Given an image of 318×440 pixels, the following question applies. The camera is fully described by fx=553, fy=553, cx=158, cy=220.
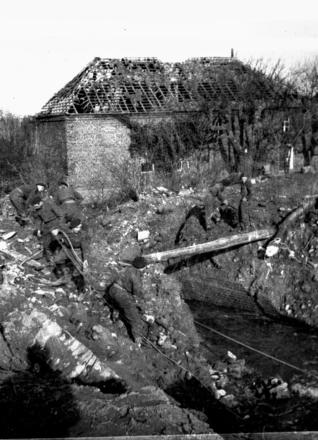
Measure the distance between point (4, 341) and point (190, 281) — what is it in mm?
5863

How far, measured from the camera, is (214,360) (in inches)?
369

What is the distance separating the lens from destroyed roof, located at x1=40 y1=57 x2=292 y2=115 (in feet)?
75.0

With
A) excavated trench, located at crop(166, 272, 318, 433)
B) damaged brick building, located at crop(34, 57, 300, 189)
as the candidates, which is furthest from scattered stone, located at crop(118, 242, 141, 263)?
Answer: damaged brick building, located at crop(34, 57, 300, 189)

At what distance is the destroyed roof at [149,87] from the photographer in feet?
75.0

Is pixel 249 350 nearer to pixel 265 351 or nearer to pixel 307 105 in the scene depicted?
pixel 265 351

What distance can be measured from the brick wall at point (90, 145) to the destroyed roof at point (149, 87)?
487 millimetres

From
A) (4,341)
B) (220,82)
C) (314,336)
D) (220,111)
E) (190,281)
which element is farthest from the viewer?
(220,82)

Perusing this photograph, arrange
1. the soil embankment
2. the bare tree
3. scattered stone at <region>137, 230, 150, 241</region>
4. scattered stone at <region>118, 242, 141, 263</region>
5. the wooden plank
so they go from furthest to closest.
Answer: the bare tree
scattered stone at <region>137, 230, 150, 241</region>
scattered stone at <region>118, 242, 141, 263</region>
the wooden plank
the soil embankment

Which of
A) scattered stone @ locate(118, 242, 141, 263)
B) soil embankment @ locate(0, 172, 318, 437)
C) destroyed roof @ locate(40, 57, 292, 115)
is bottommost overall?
soil embankment @ locate(0, 172, 318, 437)

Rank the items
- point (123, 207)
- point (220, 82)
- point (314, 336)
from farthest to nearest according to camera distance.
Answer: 1. point (220, 82)
2. point (123, 207)
3. point (314, 336)

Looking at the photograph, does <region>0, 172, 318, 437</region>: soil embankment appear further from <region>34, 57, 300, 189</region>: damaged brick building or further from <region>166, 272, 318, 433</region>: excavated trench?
<region>34, 57, 300, 189</region>: damaged brick building

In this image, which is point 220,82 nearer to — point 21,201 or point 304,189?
point 304,189

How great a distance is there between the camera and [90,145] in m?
22.6

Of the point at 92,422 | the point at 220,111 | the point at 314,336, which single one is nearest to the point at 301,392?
the point at 314,336
